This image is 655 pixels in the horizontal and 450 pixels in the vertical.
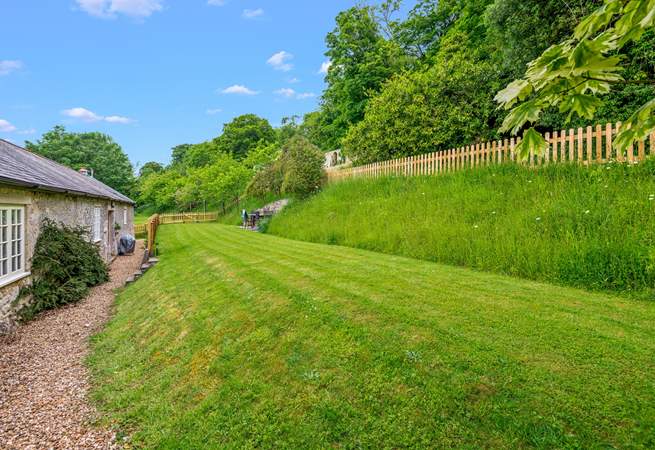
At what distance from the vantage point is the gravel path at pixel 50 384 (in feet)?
11.1

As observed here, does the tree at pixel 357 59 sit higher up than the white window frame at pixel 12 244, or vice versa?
the tree at pixel 357 59

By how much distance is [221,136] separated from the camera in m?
54.2

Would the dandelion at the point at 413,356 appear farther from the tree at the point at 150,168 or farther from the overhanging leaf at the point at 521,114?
the tree at the point at 150,168

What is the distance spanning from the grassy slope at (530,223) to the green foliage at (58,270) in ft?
24.0

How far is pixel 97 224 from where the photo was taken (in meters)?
12.8

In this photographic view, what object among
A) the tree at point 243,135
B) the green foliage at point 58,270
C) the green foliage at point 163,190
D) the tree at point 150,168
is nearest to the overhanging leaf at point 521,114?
the green foliage at point 58,270

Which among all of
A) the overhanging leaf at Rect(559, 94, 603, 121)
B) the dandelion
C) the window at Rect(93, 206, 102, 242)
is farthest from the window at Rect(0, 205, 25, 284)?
the overhanging leaf at Rect(559, 94, 603, 121)

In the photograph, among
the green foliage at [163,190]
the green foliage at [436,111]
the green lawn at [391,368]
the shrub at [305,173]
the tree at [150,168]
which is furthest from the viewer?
the tree at [150,168]

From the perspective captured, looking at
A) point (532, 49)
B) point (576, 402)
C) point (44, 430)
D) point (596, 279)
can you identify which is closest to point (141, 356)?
point (44, 430)

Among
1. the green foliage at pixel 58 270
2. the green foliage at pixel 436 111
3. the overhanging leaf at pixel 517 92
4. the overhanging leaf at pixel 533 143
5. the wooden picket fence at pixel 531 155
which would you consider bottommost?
the green foliage at pixel 58 270

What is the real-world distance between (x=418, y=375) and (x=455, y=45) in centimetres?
1908

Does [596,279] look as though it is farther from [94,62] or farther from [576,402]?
[94,62]

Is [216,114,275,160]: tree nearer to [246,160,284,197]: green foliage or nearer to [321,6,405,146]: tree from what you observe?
[321,6,405,146]: tree

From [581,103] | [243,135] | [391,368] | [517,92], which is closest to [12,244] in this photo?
[391,368]
